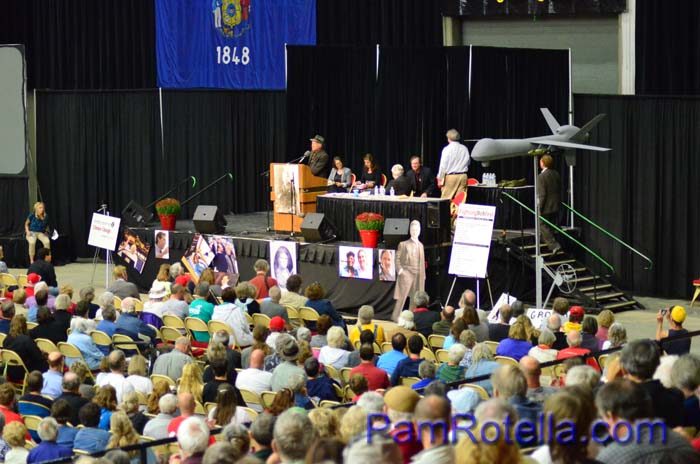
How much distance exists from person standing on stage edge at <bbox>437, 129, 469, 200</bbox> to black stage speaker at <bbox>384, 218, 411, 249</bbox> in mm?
2209

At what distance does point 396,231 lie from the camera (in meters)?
16.2

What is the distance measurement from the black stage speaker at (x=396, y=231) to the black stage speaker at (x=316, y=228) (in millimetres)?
1264

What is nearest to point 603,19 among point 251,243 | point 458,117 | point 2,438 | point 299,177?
point 458,117

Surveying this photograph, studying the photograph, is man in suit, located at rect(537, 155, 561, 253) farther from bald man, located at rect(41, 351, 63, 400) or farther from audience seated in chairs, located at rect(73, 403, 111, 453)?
audience seated in chairs, located at rect(73, 403, 111, 453)

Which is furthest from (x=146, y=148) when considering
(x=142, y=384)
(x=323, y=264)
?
(x=142, y=384)

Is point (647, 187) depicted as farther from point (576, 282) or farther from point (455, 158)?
point (455, 158)

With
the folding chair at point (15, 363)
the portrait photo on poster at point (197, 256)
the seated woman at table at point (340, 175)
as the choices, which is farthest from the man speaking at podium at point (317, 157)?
the folding chair at point (15, 363)

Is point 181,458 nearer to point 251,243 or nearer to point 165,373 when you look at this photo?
point 165,373

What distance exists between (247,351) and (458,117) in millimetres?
9007

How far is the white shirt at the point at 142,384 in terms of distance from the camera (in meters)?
9.72

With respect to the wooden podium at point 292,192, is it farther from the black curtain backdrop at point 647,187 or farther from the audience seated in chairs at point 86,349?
the audience seated in chairs at point 86,349

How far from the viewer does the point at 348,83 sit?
19922 millimetres

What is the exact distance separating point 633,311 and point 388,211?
149 inches

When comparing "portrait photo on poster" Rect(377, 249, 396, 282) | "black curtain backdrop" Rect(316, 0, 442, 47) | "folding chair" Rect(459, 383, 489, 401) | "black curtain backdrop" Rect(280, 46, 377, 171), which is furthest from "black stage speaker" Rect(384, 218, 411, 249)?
"folding chair" Rect(459, 383, 489, 401)
